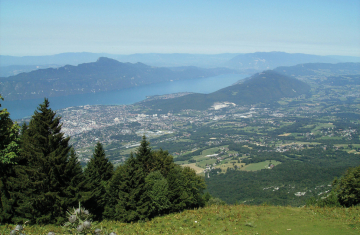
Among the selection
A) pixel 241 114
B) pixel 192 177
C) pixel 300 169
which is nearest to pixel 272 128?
pixel 241 114

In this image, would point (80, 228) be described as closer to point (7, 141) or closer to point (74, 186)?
point (74, 186)

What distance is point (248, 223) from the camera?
12070 mm

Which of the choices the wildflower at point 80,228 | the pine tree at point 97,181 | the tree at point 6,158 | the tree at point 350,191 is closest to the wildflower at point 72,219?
the wildflower at point 80,228

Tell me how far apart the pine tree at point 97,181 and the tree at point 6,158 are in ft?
12.7

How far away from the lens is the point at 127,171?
14.9 m

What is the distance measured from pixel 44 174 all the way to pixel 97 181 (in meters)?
5.06

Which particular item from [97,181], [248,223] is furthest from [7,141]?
[248,223]

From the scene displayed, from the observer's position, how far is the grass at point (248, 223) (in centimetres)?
1111

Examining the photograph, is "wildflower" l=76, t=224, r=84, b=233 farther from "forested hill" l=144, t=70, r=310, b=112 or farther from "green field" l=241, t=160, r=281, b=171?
"forested hill" l=144, t=70, r=310, b=112

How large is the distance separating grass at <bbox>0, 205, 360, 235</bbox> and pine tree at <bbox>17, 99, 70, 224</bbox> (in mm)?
1214

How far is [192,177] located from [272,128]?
10030 centimetres

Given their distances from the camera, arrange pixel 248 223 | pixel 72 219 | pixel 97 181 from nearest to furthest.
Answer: pixel 72 219, pixel 248 223, pixel 97 181

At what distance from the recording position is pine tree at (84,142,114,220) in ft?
50.3

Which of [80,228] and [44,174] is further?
[44,174]
